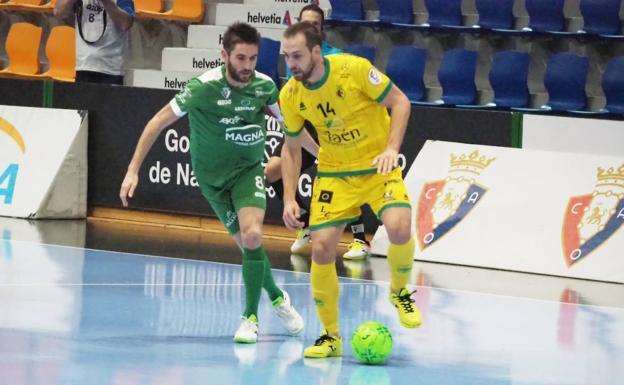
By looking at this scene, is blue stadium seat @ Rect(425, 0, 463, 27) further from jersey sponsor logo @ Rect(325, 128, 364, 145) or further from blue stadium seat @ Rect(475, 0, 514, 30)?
jersey sponsor logo @ Rect(325, 128, 364, 145)

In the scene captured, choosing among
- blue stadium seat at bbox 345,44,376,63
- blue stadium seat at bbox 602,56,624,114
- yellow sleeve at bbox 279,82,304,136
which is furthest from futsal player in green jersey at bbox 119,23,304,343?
blue stadium seat at bbox 345,44,376,63

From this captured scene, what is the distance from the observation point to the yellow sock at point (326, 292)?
7312 millimetres

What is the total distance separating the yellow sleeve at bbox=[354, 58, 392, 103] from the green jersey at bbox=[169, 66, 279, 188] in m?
0.87

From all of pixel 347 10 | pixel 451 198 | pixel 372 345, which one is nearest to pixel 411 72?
pixel 347 10

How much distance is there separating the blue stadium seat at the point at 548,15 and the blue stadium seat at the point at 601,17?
1.02 ft

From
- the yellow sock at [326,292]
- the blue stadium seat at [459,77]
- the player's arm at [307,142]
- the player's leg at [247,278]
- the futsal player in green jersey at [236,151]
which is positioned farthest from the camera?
the blue stadium seat at [459,77]

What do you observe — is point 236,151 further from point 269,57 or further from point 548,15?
point 548,15

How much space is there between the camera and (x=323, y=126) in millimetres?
7316

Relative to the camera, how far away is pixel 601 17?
14789mm

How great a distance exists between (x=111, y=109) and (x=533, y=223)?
16.6 ft

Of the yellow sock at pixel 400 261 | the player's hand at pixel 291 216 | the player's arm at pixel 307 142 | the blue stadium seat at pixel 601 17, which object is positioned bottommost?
Answer: the yellow sock at pixel 400 261

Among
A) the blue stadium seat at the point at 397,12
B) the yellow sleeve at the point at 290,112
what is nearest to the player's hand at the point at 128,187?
the yellow sleeve at the point at 290,112

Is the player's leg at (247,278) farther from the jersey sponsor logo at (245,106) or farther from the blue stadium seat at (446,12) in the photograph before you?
the blue stadium seat at (446,12)

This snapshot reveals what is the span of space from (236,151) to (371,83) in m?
1.14
